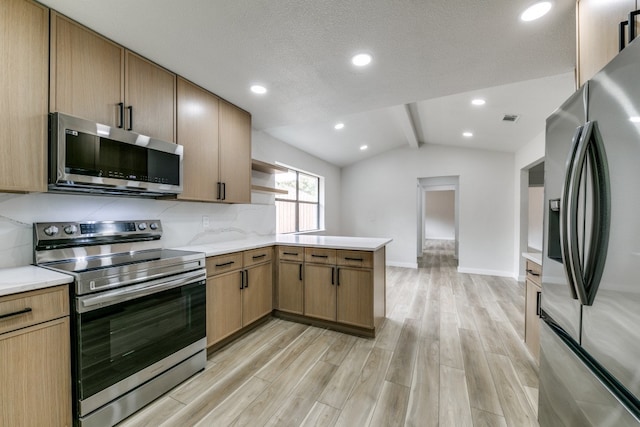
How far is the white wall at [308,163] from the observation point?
160 inches

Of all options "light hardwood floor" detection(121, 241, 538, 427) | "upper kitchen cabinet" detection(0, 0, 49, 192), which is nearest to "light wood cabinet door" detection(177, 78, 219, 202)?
"upper kitchen cabinet" detection(0, 0, 49, 192)

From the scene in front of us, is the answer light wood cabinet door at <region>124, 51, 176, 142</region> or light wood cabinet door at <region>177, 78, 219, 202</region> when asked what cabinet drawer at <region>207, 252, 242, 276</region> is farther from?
light wood cabinet door at <region>124, 51, 176, 142</region>

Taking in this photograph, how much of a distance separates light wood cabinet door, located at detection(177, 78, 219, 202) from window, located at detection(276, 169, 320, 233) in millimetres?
2061

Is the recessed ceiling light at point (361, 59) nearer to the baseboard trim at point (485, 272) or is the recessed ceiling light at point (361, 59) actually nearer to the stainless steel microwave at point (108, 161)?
the stainless steel microwave at point (108, 161)

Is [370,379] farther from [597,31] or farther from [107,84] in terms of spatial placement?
[107,84]

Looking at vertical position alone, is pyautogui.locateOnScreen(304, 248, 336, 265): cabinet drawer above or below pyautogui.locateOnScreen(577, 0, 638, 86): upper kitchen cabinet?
below

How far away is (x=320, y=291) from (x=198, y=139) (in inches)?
76.4

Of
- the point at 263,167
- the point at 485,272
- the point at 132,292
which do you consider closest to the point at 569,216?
the point at 132,292

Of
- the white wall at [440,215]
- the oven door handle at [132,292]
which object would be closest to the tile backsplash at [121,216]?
the oven door handle at [132,292]

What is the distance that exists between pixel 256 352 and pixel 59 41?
8.52 feet

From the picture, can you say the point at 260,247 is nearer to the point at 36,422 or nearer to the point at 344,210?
the point at 36,422

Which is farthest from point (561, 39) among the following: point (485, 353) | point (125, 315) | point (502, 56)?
point (125, 315)

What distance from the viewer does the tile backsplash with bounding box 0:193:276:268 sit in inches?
63.5

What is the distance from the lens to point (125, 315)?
1.62 meters
